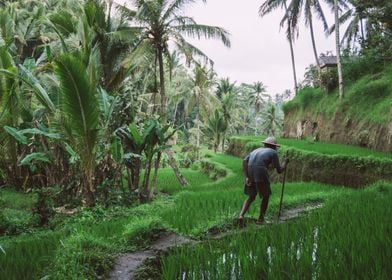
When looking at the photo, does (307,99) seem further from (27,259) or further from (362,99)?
(27,259)

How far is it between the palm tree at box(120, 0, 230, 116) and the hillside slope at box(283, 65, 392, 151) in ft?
20.6

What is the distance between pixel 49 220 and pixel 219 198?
3.60 metres

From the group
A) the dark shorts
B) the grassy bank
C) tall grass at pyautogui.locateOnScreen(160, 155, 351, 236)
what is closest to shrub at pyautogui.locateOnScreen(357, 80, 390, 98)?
tall grass at pyautogui.locateOnScreen(160, 155, 351, 236)

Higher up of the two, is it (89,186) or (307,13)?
(307,13)

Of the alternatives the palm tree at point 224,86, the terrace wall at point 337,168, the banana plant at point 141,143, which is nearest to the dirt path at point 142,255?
the banana plant at point 141,143

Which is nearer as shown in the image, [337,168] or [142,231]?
[142,231]

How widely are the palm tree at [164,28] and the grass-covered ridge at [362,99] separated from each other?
6.24 metres

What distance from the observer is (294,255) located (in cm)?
370

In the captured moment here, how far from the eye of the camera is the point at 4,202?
10.3m

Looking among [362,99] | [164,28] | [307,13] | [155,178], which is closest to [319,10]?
[307,13]

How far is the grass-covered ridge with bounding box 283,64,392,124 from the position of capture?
49.9 ft

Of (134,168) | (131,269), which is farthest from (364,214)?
(134,168)

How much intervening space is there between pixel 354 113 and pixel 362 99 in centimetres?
69

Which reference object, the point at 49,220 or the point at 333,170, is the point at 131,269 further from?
the point at 333,170
